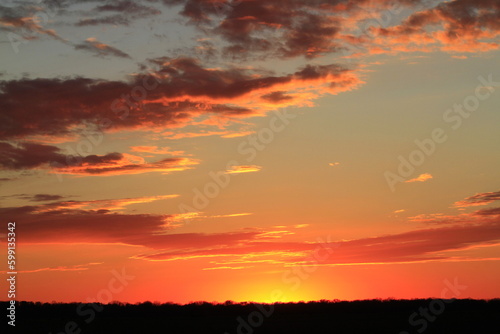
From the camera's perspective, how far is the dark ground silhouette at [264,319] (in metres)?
42.2

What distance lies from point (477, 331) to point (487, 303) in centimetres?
3120

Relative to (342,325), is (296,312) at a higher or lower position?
higher

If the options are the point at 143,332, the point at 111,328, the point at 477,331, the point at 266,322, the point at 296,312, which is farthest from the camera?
the point at 296,312

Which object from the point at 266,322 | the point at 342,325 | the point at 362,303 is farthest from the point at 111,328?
the point at 362,303

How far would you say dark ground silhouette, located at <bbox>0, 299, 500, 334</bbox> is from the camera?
42188 millimetres

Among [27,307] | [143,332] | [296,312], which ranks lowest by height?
[143,332]

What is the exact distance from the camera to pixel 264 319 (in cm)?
5291

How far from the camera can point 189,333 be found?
136ft

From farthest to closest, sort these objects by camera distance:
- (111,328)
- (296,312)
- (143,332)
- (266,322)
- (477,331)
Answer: (296,312) → (266,322) → (111,328) → (143,332) → (477,331)

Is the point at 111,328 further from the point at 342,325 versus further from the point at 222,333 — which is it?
the point at 342,325

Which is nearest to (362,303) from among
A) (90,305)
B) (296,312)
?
(296,312)

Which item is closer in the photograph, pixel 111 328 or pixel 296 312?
pixel 111 328

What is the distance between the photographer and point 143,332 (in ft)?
139

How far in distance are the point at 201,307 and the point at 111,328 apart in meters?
22.8
